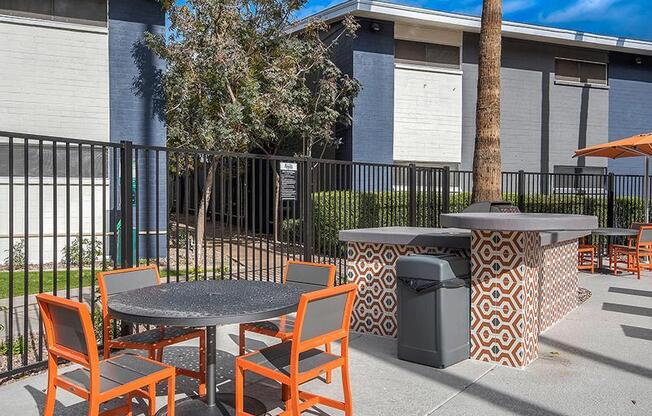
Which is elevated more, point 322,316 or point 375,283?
point 322,316

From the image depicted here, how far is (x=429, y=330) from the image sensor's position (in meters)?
5.03

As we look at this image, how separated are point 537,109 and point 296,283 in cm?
1390

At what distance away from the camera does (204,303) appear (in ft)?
12.1

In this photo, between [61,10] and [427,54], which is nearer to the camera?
[61,10]

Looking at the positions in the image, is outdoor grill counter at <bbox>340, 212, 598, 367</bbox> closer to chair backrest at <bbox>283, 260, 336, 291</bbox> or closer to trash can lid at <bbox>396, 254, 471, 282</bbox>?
trash can lid at <bbox>396, 254, 471, 282</bbox>

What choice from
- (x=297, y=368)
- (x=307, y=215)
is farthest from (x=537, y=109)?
(x=297, y=368)

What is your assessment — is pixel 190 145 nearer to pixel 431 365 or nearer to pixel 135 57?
pixel 135 57

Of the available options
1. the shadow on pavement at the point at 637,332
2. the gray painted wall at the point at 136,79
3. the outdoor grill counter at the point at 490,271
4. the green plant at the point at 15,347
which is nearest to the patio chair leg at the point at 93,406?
the green plant at the point at 15,347

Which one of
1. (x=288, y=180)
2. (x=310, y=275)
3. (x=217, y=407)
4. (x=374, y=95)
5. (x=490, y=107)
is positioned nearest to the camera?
(x=217, y=407)

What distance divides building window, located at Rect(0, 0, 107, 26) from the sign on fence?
7.24m

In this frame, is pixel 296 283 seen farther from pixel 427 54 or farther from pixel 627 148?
pixel 427 54

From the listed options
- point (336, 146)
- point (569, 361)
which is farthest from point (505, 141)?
point (569, 361)

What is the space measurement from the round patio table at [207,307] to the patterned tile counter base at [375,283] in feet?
6.55

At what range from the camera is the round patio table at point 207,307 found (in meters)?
3.32
